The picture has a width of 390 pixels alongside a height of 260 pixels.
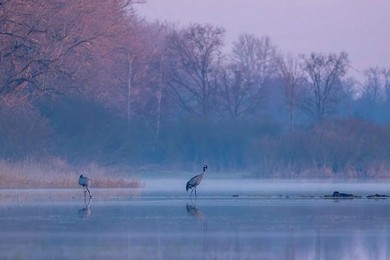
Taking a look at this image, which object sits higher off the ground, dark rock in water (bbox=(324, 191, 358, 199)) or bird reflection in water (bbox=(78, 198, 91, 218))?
dark rock in water (bbox=(324, 191, 358, 199))

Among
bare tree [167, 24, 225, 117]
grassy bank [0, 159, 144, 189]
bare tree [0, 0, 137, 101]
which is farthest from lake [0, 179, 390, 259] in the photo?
bare tree [167, 24, 225, 117]

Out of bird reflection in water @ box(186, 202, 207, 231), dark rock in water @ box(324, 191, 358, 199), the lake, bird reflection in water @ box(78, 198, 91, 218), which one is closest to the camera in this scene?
the lake

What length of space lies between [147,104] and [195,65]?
12.1ft

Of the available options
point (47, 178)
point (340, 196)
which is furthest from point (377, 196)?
point (47, 178)

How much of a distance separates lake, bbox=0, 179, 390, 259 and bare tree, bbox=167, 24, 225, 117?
33.3 meters

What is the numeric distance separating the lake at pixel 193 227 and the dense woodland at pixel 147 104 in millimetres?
15760

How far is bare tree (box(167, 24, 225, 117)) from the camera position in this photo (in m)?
63.3

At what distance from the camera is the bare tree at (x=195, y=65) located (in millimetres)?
63281

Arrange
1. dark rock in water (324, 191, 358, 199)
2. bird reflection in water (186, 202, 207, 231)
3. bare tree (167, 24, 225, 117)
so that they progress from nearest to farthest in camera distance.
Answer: bird reflection in water (186, 202, 207, 231) → dark rock in water (324, 191, 358, 199) → bare tree (167, 24, 225, 117)

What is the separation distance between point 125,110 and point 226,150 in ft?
20.2

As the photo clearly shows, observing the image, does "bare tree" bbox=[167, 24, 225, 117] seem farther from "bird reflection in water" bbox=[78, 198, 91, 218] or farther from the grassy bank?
"bird reflection in water" bbox=[78, 198, 91, 218]

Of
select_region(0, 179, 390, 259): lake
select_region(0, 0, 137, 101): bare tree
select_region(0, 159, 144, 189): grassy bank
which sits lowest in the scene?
select_region(0, 179, 390, 259): lake

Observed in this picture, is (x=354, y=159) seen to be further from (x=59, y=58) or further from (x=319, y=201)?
(x=319, y=201)

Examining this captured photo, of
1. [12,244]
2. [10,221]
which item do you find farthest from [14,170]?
[12,244]
